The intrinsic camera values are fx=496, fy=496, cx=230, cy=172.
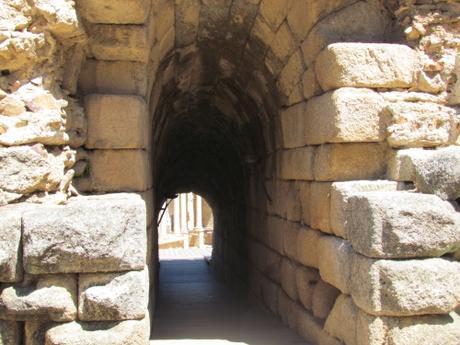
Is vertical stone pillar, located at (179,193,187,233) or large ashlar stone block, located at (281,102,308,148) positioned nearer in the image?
large ashlar stone block, located at (281,102,308,148)

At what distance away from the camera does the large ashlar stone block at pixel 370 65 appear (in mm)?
4125

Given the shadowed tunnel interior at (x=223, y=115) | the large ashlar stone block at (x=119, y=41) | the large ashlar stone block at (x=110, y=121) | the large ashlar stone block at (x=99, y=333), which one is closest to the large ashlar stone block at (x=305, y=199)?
the shadowed tunnel interior at (x=223, y=115)

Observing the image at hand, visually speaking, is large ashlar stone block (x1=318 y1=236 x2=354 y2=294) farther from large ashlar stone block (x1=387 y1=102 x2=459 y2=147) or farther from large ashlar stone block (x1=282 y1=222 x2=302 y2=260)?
large ashlar stone block (x1=387 y1=102 x2=459 y2=147)

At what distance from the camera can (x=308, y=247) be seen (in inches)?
191

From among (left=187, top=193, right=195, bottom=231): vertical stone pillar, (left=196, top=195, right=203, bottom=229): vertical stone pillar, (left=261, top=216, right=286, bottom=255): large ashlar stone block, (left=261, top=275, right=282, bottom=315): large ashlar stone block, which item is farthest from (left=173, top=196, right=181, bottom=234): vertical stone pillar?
(left=261, top=216, right=286, bottom=255): large ashlar stone block

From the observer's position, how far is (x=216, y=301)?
8586 mm

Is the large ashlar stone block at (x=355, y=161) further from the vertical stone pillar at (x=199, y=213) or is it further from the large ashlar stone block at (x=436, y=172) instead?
the vertical stone pillar at (x=199, y=213)

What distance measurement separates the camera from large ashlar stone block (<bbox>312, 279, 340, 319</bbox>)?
4477 mm

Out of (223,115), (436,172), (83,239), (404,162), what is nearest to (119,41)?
(83,239)

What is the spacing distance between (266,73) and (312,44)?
43.6 inches

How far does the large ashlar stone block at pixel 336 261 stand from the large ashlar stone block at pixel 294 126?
112 cm

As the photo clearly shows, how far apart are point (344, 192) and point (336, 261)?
0.56m

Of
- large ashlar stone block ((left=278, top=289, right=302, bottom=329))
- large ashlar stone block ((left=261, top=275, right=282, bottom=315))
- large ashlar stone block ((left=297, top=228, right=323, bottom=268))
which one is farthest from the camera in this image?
large ashlar stone block ((left=261, top=275, right=282, bottom=315))

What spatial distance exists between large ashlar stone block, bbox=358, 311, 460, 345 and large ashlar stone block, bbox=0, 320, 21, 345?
232 cm
